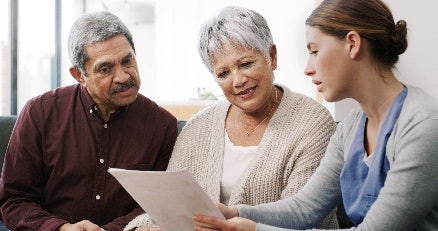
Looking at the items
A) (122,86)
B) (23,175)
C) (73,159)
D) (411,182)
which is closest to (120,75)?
(122,86)

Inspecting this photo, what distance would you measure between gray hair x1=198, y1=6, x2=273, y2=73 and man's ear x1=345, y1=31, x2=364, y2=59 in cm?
52

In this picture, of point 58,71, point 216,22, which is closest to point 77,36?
point 216,22

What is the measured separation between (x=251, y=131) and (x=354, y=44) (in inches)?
25.9

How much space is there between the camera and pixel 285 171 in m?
1.64

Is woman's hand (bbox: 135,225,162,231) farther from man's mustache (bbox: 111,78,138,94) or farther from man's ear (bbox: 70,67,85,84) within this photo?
man's ear (bbox: 70,67,85,84)

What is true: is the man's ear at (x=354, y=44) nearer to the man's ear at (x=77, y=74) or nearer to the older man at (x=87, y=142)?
the older man at (x=87, y=142)

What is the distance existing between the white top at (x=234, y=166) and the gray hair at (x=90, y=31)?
1.76 feet

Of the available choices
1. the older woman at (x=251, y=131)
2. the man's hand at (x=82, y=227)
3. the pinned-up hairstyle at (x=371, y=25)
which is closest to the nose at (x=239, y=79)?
the older woman at (x=251, y=131)

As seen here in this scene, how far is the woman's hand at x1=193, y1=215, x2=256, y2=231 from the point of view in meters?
1.26

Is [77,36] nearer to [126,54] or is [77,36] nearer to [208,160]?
[126,54]

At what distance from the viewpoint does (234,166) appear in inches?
67.8

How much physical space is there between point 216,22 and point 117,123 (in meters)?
0.50

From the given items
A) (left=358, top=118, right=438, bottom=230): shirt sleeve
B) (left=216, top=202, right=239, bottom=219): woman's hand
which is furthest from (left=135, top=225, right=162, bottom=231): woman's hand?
(left=358, top=118, right=438, bottom=230): shirt sleeve

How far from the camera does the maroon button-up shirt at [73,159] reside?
1809mm
